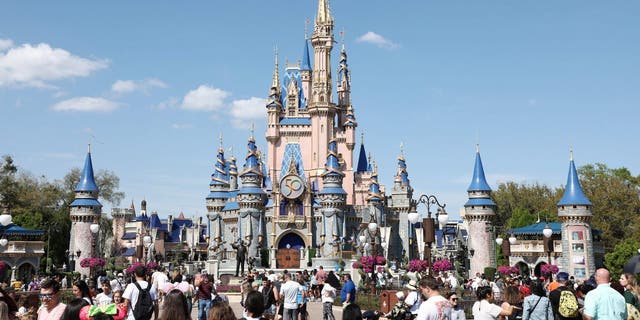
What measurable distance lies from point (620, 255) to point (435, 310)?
54653mm

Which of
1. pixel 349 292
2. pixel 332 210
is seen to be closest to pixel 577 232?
pixel 332 210

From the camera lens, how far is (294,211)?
65312mm

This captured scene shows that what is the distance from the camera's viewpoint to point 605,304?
979 cm

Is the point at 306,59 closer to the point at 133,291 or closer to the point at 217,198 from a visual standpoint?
the point at 217,198

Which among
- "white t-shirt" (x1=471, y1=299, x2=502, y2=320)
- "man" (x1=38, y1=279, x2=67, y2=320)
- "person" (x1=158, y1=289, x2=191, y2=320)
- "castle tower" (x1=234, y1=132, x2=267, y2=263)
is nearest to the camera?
"person" (x1=158, y1=289, x2=191, y2=320)

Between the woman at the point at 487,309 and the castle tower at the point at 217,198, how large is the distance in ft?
191

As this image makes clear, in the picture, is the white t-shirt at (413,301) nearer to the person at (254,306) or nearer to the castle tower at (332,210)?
the person at (254,306)

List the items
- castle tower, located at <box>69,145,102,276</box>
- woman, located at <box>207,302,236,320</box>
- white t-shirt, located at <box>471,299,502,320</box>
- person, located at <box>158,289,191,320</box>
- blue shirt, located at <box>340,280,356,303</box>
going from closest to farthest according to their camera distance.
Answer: woman, located at <box>207,302,236,320</box> → person, located at <box>158,289,191,320</box> → white t-shirt, located at <box>471,299,502,320</box> → blue shirt, located at <box>340,280,356,303</box> → castle tower, located at <box>69,145,102,276</box>

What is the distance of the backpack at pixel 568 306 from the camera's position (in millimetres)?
10906

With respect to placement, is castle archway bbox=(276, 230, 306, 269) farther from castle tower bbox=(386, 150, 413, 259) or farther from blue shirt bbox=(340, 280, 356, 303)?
blue shirt bbox=(340, 280, 356, 303)

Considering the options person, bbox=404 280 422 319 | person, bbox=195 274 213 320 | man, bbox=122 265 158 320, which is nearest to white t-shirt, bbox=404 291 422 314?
person, bbox=404 280 422 319

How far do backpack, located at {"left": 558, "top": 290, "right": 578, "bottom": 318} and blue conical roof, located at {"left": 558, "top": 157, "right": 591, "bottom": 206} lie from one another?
47819 mm

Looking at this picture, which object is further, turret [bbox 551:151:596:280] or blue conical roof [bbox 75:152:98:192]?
blue conical roof [bbox 75:152:98:192]

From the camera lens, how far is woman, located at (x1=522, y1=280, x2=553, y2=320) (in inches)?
440
